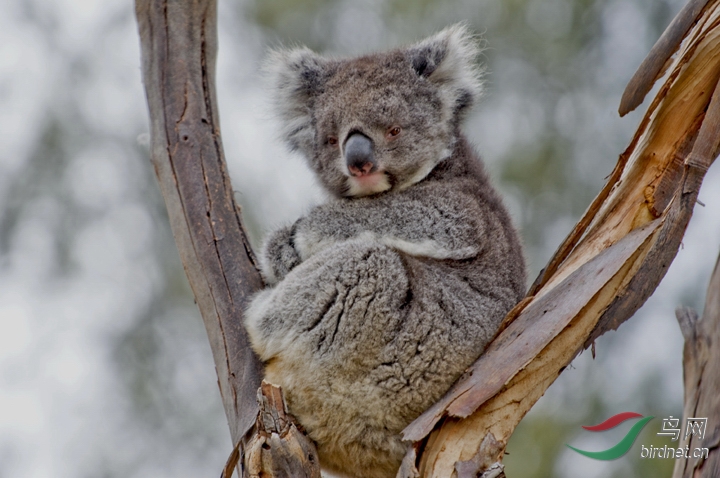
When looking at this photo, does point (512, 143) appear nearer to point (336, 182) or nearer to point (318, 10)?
point (318, 10)

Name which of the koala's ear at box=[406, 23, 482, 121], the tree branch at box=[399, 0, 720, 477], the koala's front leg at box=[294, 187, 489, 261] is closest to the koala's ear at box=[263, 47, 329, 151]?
the koala's ear at box=[406, 23, 482, 121]

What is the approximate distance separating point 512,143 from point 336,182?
6513 millimetres

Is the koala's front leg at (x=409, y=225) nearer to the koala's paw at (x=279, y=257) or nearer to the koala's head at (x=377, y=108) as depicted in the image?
the koala's paw at (x=279, y=257)

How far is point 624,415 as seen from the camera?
355 cm

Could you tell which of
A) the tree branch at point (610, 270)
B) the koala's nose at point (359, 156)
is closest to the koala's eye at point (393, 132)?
the koala's nose at point (359, 156)

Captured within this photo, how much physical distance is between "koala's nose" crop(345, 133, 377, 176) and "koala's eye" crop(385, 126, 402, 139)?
124 millimetres

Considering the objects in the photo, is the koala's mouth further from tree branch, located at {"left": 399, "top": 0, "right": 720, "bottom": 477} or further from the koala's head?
tree branch, located at {"left": 399, "top": 0, "right": 720, "bottom": 477}

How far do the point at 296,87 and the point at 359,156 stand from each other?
81 cm

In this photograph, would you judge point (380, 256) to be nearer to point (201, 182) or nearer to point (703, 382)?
point (201, 182)

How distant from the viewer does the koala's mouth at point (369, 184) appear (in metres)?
3.85

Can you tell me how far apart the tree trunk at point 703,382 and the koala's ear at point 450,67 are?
159cm

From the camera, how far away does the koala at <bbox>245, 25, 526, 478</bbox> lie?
319cm

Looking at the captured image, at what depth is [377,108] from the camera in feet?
12.6

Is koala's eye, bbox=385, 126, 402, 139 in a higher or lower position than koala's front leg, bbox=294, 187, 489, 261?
higher
